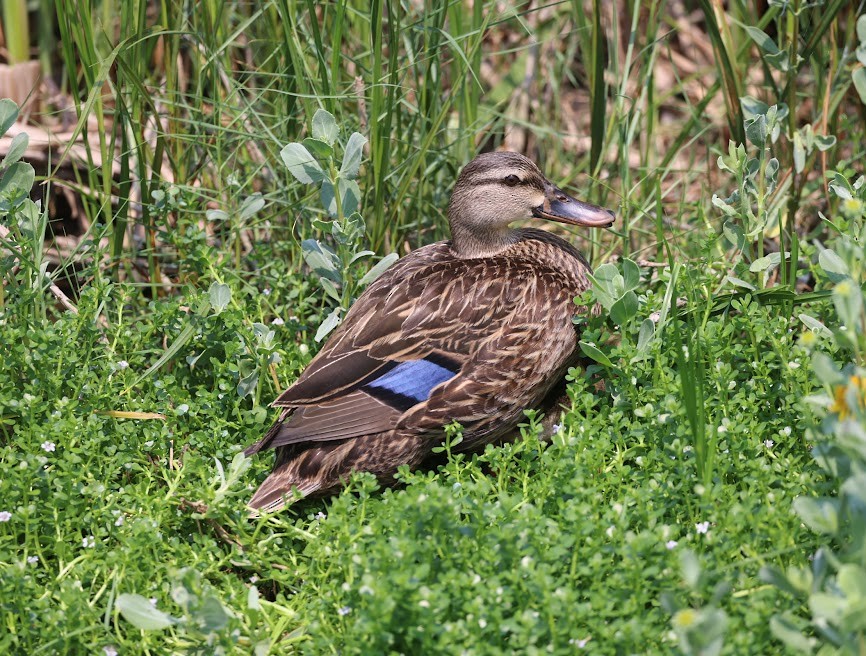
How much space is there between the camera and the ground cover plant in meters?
2.51

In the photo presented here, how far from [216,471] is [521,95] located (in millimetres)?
3105

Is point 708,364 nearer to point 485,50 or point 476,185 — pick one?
point 476,185

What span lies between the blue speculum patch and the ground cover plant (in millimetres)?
241

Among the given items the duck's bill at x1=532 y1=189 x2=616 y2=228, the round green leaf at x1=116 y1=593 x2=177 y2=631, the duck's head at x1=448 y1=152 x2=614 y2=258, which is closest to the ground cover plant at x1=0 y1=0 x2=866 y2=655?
the round green leaf at x1=116 y1=593 x2=177 y2=631

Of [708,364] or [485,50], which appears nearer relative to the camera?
[708,364]

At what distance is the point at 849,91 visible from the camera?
5.18 metres

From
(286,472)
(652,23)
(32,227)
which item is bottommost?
(286,472)

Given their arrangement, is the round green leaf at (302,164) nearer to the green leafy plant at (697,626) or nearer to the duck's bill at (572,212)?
the duck's bill at (572,212)

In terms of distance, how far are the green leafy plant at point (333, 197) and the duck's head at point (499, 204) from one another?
1.25 ft

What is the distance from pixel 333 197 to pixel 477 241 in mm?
628

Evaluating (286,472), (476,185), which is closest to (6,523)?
(286,472)

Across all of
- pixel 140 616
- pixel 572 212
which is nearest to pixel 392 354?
pixel 572 212

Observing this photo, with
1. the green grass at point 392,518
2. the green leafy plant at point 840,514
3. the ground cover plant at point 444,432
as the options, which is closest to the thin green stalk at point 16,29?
the ground cover plant at point 444,432

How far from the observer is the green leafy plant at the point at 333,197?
3.61 meters
